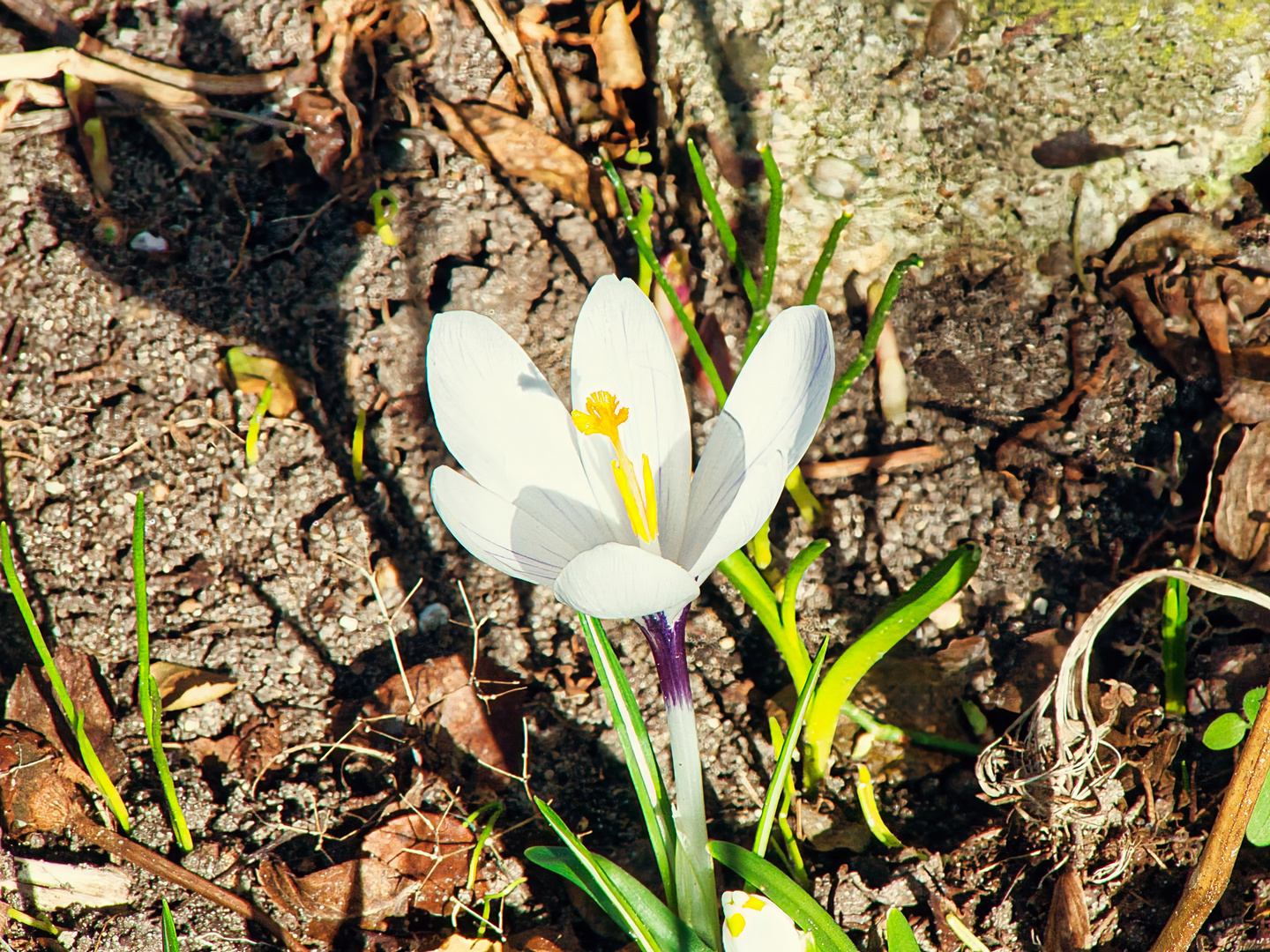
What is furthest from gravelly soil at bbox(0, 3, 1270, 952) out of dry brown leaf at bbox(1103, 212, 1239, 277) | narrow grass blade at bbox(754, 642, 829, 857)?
narrow grass blade at bbox(754, 642, 829, 857)

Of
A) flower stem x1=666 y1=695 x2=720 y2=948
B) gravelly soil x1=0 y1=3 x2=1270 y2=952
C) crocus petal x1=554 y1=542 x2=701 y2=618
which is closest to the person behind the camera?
crocus petal x1=554 y1=542 x2=701 y2=618

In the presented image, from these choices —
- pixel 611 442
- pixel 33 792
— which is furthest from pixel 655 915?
pixel 33 792

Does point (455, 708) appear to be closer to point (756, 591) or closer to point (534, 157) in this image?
point (756, 591)

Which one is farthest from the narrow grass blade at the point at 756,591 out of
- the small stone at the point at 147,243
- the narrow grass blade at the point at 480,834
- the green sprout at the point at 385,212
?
the small stone at the point at 147,243

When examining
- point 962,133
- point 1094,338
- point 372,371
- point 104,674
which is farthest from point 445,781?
point 962,133

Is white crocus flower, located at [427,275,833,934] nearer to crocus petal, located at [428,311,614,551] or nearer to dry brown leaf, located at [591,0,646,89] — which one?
crocus petal, located at [428,311,614,551]

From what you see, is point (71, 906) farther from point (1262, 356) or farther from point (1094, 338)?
point (1262, 356)

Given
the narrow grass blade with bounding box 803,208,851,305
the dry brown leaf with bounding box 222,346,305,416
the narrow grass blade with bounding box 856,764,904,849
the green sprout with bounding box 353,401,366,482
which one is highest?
the narrow grass blade with bounding box 803,208,851,305
